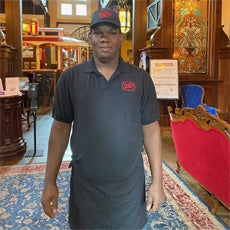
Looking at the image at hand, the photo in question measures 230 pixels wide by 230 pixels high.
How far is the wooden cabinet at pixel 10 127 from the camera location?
3.98 metres

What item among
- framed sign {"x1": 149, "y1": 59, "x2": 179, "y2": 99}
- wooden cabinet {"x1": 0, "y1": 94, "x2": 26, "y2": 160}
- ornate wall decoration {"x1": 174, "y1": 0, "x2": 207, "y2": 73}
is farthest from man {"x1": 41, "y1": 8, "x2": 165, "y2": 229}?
ornate wall decoration {"x1": 174, "y1": 0, "x2": 207, "y2": 73}

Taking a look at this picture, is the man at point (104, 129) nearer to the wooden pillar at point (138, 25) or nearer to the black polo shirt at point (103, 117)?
the black polo shirt at point (103, 117)

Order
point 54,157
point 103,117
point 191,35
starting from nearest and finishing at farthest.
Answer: point 103,117, point 54,157, point 191,35

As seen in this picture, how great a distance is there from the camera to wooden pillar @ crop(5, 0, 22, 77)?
19.1 feet

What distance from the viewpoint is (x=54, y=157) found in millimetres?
1321

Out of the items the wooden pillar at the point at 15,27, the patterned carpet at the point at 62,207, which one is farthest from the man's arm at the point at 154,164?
the wooden pillar at the point at 15,27

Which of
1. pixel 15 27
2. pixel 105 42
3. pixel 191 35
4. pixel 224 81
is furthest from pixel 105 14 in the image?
pixel 224 81

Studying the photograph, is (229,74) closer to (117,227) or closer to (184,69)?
(184,69)

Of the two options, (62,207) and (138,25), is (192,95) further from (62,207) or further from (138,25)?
(62,207)

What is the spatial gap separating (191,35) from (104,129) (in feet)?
18.6

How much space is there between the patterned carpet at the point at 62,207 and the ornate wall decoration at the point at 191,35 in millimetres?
3548

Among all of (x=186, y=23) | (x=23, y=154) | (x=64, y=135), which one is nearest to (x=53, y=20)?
(x=186, y=23)

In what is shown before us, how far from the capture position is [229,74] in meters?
6.25

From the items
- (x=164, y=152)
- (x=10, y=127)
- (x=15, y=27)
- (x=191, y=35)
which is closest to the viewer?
(x=10, y=127)
